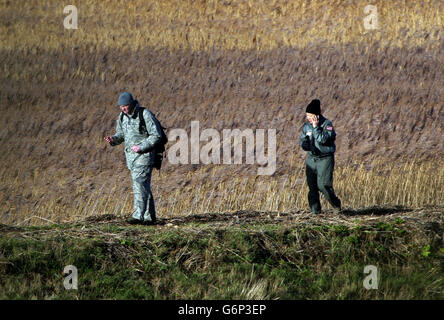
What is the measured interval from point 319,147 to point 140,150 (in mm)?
2916

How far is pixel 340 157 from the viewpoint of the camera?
2448cm

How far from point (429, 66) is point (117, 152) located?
12.2 m

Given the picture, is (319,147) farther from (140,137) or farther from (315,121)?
(140,137)

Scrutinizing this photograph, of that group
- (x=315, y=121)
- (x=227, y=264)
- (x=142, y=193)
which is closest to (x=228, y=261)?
(x=227, y=264)

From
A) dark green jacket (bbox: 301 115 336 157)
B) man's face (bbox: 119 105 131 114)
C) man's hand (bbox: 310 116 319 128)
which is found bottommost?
dark green jacket (bbox: 301 115 336 157)

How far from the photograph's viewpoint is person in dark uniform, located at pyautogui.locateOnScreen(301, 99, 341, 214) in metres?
11.8

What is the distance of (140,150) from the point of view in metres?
11.5

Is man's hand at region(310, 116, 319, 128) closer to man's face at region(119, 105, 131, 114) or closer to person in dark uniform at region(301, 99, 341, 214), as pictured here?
person in dark uniform at region(301, 99, 341, 214)

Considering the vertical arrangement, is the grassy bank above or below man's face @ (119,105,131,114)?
below

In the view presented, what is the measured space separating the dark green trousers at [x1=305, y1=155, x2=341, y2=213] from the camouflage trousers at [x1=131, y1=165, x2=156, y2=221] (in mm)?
2697

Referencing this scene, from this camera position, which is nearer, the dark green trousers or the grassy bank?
the grassy bank

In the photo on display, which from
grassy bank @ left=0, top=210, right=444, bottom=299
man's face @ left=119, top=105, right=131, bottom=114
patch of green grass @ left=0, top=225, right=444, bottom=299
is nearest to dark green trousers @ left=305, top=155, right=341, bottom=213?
grassy bank @ left=0, top=210, right=444, bottom=299

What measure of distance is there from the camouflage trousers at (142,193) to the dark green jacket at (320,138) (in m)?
2.62

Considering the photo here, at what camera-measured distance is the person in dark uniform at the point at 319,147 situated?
11.8 meters
